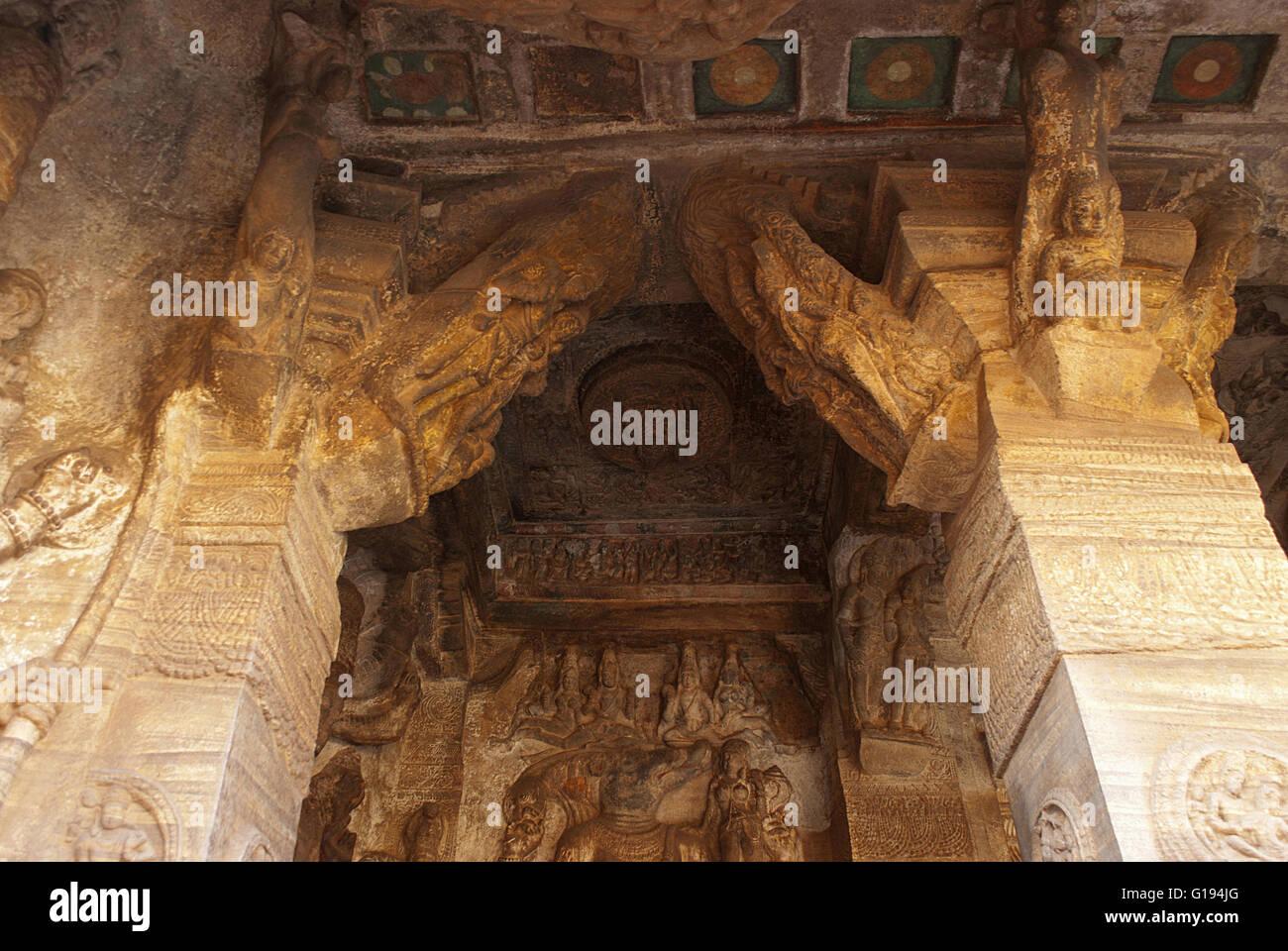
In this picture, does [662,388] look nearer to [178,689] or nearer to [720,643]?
[720,643]

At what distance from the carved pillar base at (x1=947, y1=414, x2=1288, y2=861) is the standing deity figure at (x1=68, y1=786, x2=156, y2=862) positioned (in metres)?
2.50

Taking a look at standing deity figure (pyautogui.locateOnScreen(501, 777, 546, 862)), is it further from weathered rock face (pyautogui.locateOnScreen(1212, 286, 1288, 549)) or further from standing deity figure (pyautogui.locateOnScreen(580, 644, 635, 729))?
weathered rock face (pyautogui.locateOnScreen(1212, 286, 1288, 549))

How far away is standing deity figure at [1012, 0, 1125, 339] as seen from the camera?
3994mm

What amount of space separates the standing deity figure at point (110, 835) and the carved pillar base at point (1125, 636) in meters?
2.50

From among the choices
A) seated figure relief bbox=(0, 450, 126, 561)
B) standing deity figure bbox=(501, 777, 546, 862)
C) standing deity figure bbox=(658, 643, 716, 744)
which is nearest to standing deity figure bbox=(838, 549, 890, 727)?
standing deity figure bbox=(658, 643, 716, 744)

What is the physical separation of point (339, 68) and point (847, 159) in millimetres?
2191

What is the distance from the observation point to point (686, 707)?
6539mm

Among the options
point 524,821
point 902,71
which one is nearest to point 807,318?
point 902,71

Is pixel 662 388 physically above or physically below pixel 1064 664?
above

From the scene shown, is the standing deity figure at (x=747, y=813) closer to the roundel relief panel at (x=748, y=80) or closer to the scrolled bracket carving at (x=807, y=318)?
the scrolled bracket carving at (x=807, y=318)

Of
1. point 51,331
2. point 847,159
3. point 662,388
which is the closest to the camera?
point 51,331

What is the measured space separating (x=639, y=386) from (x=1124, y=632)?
351 cm

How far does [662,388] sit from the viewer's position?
20.7 feet
